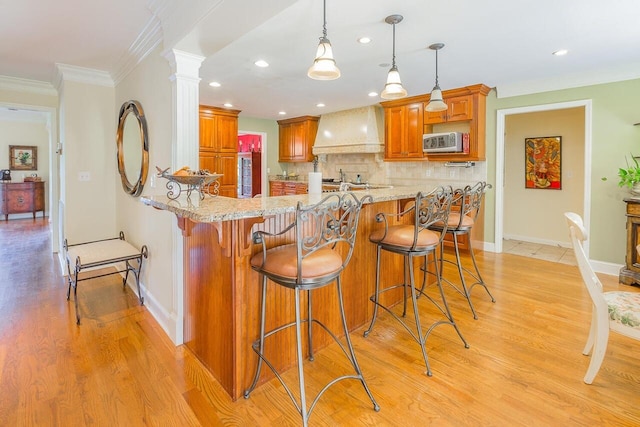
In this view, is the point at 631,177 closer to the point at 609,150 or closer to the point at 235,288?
the point at 609,150

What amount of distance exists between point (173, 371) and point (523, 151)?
19.6 ft

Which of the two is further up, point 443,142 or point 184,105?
point 443,142

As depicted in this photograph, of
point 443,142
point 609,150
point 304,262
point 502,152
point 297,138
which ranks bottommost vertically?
point 304,262

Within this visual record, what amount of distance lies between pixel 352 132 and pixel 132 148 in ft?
12.8

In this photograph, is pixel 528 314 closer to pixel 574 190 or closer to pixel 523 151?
pixel 574 190

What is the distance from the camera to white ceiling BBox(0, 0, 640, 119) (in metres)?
2.25

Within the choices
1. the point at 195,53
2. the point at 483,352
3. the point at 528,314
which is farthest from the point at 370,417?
the point at 195,53

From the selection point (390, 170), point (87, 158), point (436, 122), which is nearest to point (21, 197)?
point (87, 158)

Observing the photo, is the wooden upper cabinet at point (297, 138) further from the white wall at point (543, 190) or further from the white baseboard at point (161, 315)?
the white baseboard at point (161, 315)

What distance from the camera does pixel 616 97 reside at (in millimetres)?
3869

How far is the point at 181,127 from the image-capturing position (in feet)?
7.55

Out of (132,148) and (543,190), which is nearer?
(132,148)

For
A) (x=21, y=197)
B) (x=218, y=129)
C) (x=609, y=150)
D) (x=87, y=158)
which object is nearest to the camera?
(x=87, y=158)

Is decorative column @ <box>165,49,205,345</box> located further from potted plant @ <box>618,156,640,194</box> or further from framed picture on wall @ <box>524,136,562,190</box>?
framed picture on wall @ <box>524,136,562,190</box>
